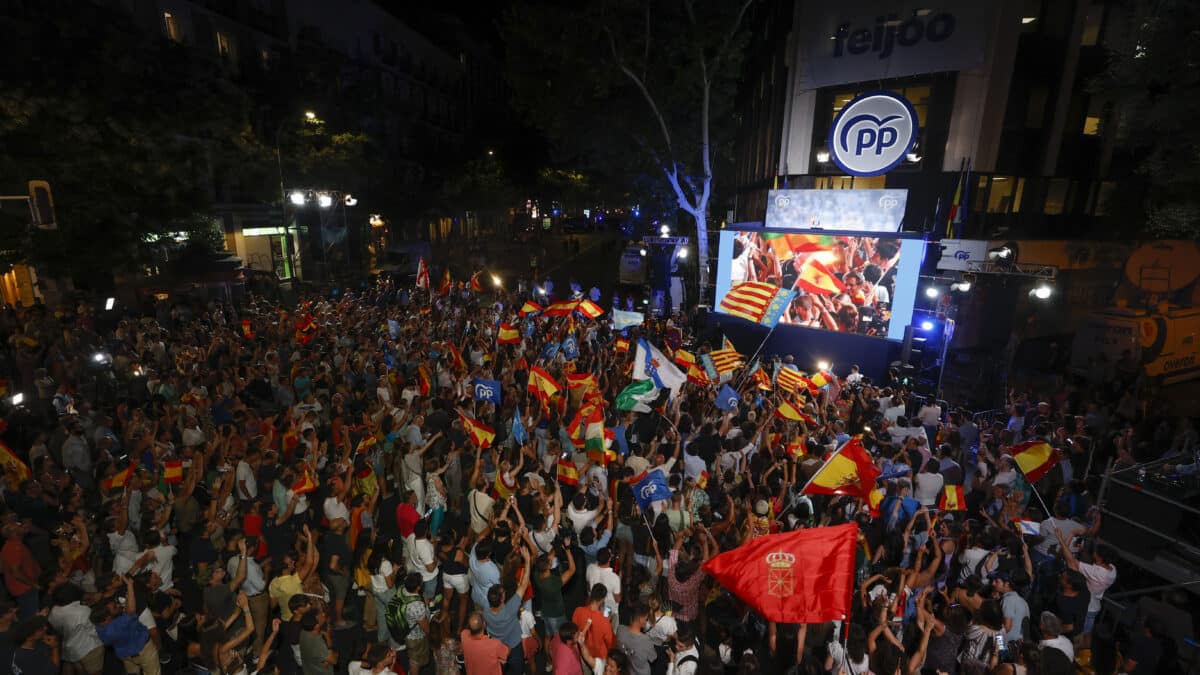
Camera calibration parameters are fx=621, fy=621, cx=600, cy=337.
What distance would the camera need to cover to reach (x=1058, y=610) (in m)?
6.71

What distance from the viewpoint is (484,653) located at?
497 centimetres

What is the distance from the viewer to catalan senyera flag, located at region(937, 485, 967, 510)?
753cm

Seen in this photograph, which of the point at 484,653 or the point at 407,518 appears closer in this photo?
the point at 484,653

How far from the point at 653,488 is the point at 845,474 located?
212 cm

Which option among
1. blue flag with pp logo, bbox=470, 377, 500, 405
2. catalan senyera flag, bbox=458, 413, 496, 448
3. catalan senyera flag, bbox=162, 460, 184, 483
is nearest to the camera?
catalan senyera flag, bbox=162, 460, 184, 483

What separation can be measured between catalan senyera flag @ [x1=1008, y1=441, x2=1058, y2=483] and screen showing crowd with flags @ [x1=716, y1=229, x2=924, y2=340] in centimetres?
618

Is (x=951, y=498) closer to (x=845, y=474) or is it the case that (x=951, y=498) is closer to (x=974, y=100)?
(x=845, y=474)

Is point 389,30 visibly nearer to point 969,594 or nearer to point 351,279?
point 351,279

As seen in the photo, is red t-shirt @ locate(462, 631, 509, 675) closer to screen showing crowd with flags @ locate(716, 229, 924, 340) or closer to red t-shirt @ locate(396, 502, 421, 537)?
red t-shirt @ locate(396, 502, 421, 537)

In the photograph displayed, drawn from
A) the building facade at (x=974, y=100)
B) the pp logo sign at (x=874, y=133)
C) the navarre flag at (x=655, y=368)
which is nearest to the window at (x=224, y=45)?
the building facade at (x=974, y=100)

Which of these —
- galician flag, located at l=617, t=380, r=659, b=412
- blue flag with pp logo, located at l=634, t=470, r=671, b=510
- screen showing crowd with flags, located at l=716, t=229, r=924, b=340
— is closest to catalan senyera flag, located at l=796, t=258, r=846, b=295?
screen showing crowd with flags, located at l=716, t=229, r=924, b=340

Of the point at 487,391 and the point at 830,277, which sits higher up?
the point at 830,277

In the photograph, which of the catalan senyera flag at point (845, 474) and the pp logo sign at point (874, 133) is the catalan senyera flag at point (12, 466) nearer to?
the catalan senyera flag at point (845, 474)

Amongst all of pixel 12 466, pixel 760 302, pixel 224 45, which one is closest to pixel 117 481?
pixel 12 466
